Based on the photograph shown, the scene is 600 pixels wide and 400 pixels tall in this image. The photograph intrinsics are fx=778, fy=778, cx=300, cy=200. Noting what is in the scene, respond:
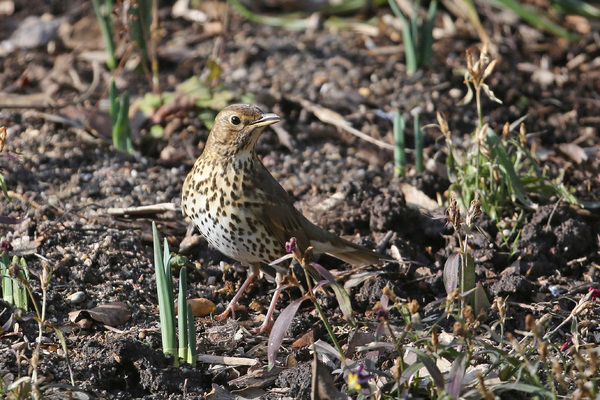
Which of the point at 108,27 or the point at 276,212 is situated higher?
the point at 108,27

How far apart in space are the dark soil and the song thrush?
0.39m

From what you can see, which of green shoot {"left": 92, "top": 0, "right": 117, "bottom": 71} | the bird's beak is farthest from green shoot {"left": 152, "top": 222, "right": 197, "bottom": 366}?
green shoot {"left": 92, "top": 0, "right": 117, "bottom": 71}

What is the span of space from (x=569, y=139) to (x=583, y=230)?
4.69 feet

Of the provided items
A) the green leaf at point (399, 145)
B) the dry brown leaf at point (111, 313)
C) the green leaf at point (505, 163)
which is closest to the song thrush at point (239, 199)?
the dry brown leaf at point (111, 313)

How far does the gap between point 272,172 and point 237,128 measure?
1264 millimetres

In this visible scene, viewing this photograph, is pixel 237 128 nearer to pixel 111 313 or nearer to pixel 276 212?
pixel 276 212

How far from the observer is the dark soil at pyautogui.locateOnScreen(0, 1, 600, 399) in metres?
3.68

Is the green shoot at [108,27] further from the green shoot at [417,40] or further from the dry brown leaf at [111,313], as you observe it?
the dry brown leaf at [111,313]

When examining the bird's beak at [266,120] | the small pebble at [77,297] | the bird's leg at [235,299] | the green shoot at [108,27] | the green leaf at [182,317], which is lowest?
the bird's leg at [235,299]

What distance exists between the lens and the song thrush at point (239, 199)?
157 inches

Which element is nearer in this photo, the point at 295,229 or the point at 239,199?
the point at 239,199

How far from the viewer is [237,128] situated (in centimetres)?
409

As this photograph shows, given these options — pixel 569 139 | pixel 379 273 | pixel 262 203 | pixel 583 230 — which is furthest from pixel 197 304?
pixel 569 139

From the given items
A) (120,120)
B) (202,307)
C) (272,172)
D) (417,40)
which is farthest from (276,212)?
(417,40)
